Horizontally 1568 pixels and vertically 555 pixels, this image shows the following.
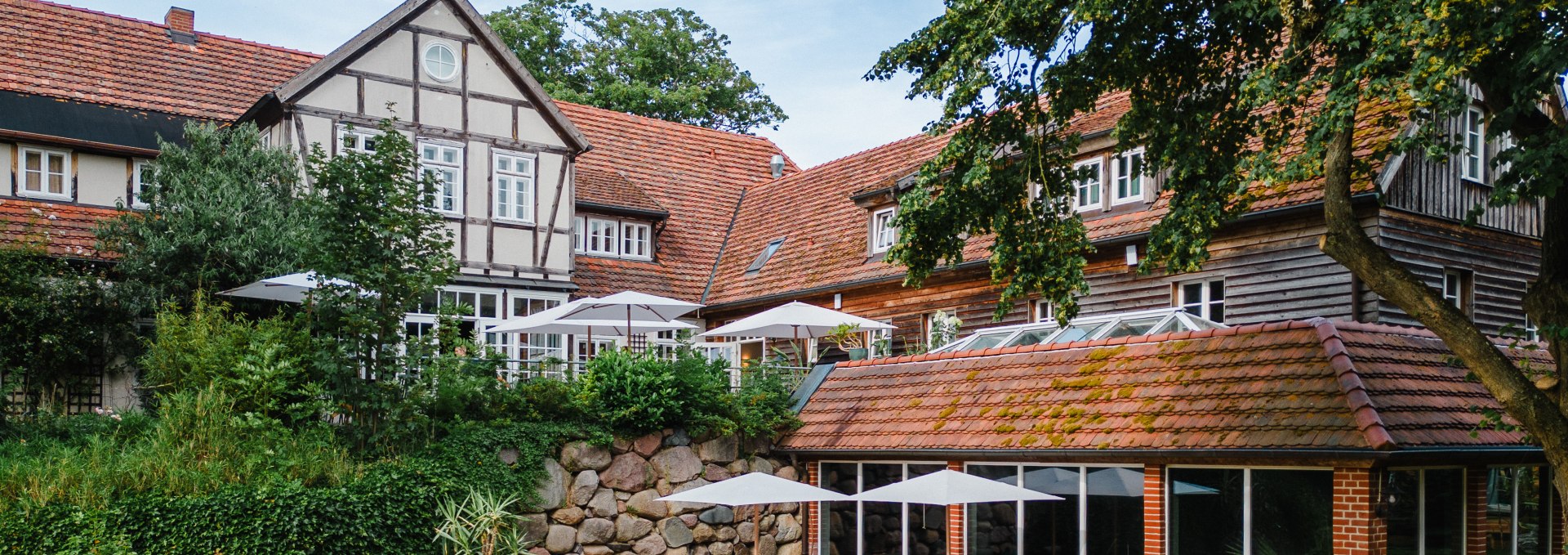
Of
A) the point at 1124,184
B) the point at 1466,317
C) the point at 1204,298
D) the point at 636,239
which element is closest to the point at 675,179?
the point at 636,239

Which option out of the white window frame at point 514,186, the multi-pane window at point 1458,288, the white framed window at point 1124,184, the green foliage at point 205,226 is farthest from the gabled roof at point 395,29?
Result: the multi-pane window at point 1458,288

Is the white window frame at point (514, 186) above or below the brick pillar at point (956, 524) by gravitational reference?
above

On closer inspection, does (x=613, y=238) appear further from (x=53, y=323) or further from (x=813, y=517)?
(x=53, y=323)

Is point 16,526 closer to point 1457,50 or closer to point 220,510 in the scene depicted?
point 220,510

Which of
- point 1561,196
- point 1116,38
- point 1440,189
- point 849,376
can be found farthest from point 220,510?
point 1440,189

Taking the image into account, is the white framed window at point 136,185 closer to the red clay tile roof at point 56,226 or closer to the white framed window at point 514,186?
the red clay tile roof at point 56,226

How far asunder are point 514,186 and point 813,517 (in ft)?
26.5

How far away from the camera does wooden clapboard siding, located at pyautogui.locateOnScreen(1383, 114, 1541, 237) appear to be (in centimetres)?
1652

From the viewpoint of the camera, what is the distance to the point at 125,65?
2158 cm

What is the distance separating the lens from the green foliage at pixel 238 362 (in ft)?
49.2

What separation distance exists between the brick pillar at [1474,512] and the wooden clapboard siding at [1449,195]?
388 centimetres

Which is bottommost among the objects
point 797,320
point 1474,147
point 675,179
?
point 797,320

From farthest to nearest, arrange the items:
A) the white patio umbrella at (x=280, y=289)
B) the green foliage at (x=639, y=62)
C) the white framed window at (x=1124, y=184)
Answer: the green foliage at (x=639, y=62), the white framed window at (x=1124, y=184), the white patio umbrella at (x=280, y=289)

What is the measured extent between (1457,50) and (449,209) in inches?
620
